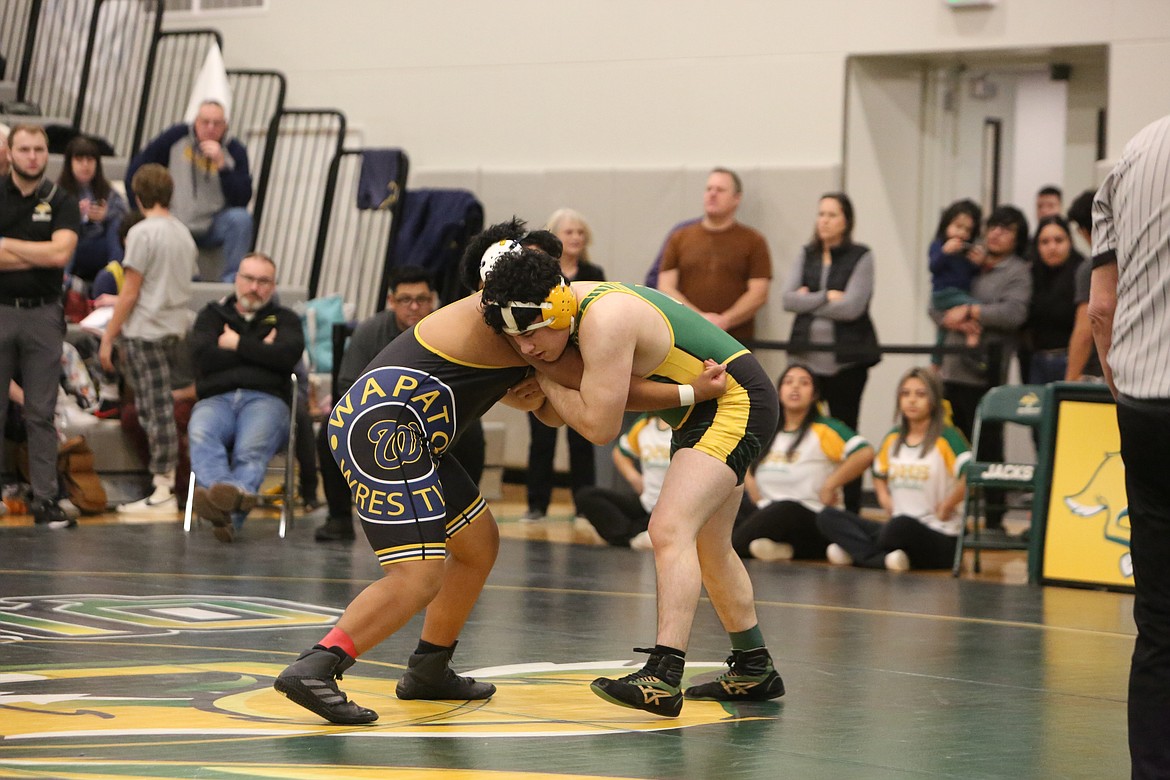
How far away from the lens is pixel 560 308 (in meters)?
4.12

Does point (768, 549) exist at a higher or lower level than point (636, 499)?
lower

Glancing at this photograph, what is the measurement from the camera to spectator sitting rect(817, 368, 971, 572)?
7969mm

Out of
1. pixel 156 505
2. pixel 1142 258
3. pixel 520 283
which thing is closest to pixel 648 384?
pixel 520 283

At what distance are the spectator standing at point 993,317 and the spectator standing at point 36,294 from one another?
465 centimetres

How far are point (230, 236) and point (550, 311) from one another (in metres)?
7.03

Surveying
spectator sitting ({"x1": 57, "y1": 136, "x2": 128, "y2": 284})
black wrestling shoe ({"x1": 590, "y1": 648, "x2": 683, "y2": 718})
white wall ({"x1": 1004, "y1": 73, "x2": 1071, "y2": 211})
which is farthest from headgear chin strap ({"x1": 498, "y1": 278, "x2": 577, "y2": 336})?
white wall ({"x1": 1004, "y1": 73, "x2": 1071, "y2": 211})

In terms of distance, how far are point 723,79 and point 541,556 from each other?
428cm

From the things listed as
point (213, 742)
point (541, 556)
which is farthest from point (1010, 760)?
point (541, 556)

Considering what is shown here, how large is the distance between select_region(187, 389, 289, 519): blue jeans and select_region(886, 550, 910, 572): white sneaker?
3123 millimetres

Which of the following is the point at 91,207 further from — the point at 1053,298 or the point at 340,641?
the point at 340,641

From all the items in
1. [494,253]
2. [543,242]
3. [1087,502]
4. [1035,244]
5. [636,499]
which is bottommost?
[636,499]

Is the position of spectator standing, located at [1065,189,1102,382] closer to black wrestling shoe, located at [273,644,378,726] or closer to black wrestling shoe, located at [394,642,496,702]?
black wrestling shoe, located at [394,642,496,702]

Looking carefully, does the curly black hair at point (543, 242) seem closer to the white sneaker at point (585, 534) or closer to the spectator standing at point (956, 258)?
the white sneaker at point (585, 534)

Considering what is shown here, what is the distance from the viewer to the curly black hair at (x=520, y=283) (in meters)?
4.04
